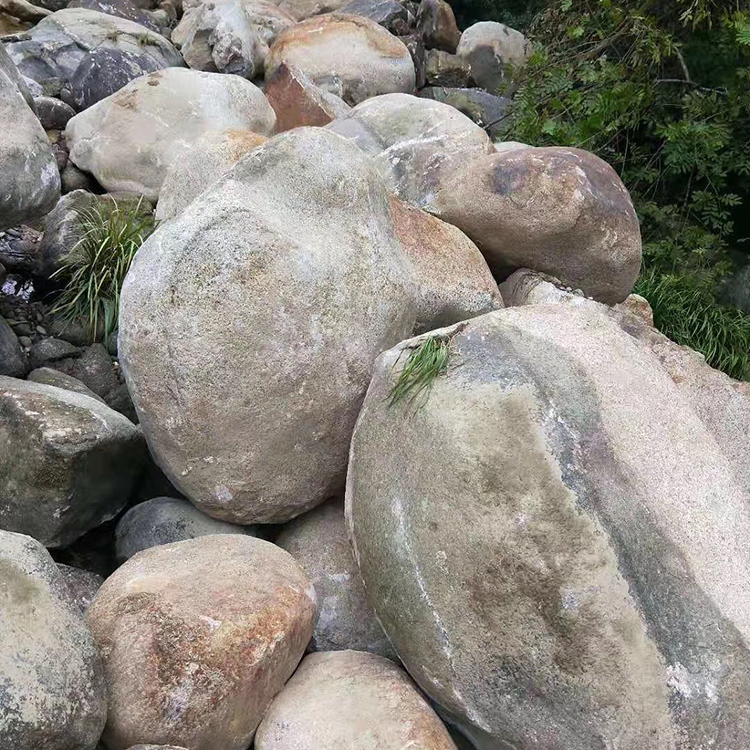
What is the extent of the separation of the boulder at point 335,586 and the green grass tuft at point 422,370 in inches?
27.0

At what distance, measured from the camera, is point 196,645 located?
2.37 m

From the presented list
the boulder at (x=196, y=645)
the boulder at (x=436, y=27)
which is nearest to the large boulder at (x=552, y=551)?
the boulder at (x=196, y=645)

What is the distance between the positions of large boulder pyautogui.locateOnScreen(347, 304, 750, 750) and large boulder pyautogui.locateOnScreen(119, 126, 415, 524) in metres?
0.31

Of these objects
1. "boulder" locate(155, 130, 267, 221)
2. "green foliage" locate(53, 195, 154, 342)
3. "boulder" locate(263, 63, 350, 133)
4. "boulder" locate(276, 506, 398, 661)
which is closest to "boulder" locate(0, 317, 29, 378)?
"green foliage" locate(53, 195, 154, 342)

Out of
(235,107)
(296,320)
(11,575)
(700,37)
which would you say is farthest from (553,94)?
(11,575)

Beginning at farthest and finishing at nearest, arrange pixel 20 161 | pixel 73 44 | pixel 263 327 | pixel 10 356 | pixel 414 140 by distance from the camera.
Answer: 1. pixel 73 44
2. pixel 414 140
3. pixel 10 356
4. pixel 20 161
5. pixel 263 327

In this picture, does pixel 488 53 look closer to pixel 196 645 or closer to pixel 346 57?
pixel 346 57

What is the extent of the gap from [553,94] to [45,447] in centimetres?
484

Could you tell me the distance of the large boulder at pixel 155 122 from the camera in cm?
527

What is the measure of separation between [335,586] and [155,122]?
3327 millimetres

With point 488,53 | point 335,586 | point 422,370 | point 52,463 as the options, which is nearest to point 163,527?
point 52,463

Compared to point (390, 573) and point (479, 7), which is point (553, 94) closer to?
point (390, 573)

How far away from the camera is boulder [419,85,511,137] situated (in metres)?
8.22

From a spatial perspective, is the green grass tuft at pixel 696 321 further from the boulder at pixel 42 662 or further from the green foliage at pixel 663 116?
the boulder at pixel 42 662
